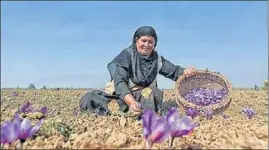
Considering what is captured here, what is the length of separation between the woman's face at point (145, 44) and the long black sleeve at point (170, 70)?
15.1 inches

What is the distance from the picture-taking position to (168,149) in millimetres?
2820

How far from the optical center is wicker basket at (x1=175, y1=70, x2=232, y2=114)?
568 cm

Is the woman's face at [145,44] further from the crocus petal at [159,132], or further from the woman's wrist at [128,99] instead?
the crocus petal at [159,132]

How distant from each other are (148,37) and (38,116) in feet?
5.77

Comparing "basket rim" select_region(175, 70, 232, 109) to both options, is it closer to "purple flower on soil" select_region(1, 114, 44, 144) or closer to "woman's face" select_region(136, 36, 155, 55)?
"woman's face" select_region(136, 36, 155, 55)

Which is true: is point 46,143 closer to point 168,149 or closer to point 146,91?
point 168,149

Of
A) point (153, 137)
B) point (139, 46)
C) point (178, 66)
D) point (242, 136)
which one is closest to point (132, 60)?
point (139, 46)

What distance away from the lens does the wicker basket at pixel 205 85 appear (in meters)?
5.68

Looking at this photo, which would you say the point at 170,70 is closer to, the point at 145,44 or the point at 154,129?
the point at 145,44

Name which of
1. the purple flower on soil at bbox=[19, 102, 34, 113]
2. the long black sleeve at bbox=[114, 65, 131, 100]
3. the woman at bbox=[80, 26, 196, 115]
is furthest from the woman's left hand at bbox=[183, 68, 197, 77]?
the purple flower on soil at bbox=[19, 102, 34, 113]

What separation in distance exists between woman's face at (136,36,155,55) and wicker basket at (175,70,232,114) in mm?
565

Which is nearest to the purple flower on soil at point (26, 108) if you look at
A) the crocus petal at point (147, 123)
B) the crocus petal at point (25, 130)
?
the crocus petal at point (25, 130)

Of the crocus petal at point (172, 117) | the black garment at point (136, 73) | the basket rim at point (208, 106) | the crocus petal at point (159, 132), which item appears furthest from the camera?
the basket rim at point (208, 106)

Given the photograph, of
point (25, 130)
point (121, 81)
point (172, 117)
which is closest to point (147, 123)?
point (172, 117)
